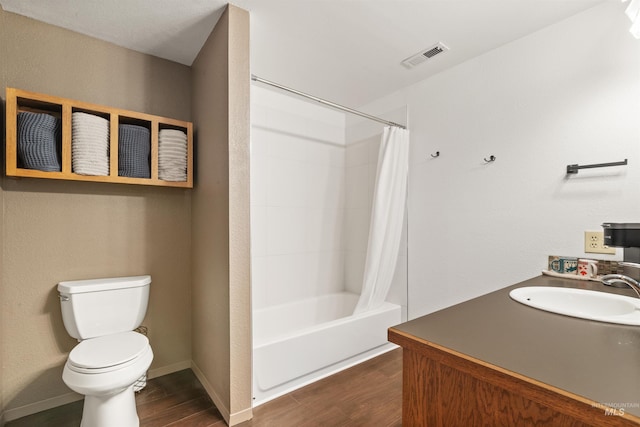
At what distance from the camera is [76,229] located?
1.79 metres

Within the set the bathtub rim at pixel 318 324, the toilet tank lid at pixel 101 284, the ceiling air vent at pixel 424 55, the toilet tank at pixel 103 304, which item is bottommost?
the bathtub rim at pixel 318 324

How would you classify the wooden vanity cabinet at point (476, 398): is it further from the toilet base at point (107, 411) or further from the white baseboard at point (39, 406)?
the white baseboard at point (39, 406)

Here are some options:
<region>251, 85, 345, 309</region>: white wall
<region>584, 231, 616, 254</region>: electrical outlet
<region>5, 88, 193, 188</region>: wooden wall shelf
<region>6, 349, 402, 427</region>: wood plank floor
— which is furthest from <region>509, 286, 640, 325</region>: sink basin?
<region>5, 88, 193, 188</region>: wooden wall shelf

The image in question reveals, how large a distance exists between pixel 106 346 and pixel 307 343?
44.7 inches

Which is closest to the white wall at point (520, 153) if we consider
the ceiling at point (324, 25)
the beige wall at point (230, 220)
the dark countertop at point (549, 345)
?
the ceiling at point (324, 25)

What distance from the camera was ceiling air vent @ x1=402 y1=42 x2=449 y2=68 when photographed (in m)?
1.97

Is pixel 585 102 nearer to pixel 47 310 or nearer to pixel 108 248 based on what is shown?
pixel 108 248

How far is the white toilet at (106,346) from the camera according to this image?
133 centimetres

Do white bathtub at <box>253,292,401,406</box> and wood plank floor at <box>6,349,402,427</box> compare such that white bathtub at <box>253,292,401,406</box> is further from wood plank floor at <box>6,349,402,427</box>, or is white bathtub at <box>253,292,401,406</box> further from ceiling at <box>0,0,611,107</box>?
ceiling at <box>0,0,611,107</box>

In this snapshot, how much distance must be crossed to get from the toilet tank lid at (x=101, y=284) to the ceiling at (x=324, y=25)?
1.55 m

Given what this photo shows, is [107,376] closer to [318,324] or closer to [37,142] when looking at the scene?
[37,142]

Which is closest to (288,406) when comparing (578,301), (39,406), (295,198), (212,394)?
(212,394)

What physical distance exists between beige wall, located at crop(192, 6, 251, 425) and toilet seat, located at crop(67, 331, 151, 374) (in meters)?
0.41

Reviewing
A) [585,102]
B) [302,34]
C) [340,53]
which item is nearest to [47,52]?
[302,34]
